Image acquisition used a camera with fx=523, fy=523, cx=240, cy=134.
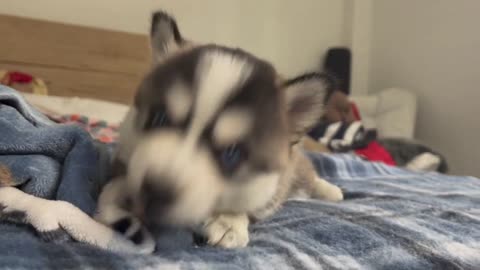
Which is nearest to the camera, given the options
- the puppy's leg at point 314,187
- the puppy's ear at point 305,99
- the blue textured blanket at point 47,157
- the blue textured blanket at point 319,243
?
the blue textured blanket at point 319,243

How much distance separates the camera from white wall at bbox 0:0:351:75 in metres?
2.88

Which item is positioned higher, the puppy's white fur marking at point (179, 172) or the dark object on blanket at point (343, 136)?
the puppy's white fur marking at point (179, 172)

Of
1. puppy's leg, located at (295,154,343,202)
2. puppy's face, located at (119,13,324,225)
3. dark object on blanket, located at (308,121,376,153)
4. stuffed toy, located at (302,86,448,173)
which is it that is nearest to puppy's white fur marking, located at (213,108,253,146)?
puppy's face, located at (119,13,324,225)

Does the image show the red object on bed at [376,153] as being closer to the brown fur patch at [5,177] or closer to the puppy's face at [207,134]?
the puppy's face at [207,134]

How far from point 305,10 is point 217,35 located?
2.64 ft

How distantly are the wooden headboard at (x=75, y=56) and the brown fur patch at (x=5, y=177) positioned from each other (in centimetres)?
193

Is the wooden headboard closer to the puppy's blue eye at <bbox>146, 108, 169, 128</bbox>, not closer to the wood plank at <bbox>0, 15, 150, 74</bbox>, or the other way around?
the wood plank at <bbox>0, 15, 150, 74</bbox>

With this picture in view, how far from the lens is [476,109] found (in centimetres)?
302

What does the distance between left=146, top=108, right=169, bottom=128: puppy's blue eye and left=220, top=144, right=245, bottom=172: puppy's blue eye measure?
10 centimetres

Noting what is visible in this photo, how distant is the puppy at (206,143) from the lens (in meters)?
0.75

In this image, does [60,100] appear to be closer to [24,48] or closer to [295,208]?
[24,48]

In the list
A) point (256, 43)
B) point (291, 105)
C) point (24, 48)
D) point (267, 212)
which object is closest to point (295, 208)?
point (267, 212)

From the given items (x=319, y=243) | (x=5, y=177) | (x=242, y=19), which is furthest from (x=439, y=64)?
(x=5, y=177)

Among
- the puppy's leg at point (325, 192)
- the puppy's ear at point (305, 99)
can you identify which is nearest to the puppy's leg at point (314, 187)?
the puppy's leg at point (325, 192)
